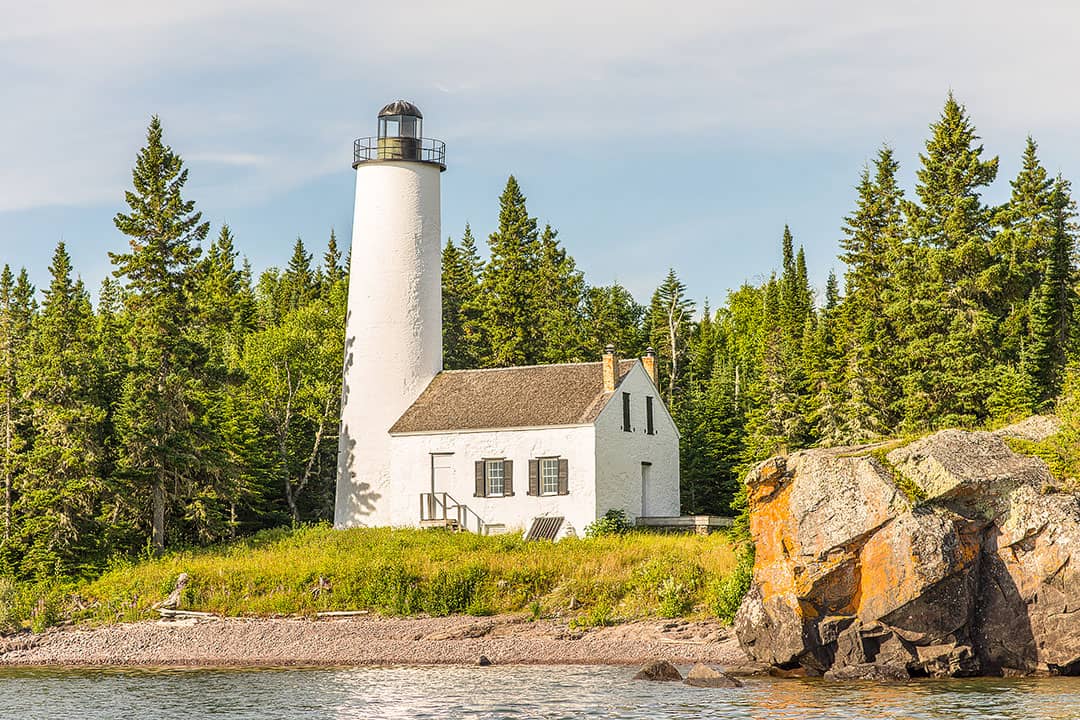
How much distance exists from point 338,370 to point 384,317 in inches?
383

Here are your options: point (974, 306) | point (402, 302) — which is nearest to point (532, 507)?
point (402, 302)

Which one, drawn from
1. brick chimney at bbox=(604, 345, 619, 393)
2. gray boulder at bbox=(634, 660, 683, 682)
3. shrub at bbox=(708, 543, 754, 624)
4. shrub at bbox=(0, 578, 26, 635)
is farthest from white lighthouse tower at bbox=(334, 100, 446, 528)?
gray boulder at bbox=(634, 660, 683, 682)

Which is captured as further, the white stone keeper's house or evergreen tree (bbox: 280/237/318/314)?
evergreen tree (bbox: 280/237/318/314)

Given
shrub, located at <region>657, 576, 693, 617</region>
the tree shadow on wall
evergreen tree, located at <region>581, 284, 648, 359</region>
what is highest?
evergreen tree, located at <region>581, 284, 648, 359</region>

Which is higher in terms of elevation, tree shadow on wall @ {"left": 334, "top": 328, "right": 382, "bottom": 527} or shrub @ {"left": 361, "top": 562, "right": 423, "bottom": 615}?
tree shadow on wall @ {"left": 334, "top": 328, "right": 382, "bottom": 527}

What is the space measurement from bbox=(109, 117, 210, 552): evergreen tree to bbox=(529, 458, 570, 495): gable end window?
1028 centimetres

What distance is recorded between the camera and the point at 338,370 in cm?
5194

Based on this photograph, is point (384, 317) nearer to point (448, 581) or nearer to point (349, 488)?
point (349, 488)

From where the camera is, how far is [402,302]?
42812 millimetres

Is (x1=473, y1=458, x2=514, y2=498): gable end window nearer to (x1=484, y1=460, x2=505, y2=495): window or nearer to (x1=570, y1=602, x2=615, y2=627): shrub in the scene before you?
(x1=484, y1=460, x2=505, y2=495): window

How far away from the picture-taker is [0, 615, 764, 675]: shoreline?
28.9 metres

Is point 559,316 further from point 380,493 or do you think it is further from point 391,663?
point 391,663

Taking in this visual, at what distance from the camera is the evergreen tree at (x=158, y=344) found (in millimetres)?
37781

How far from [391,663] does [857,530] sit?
11113 millimetres
